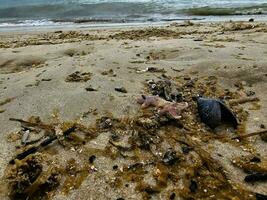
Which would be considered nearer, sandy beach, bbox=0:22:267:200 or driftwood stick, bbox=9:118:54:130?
sandy beach, bbox=0:22:267:200

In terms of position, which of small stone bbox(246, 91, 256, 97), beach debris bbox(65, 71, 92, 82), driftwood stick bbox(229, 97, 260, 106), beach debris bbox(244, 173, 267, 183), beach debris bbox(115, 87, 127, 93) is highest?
beach debris bbox(65, 71, 92, 82)

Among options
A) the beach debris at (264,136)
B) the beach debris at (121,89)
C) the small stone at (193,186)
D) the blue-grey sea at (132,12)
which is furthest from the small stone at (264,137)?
the blue-grey sea at (132,12)

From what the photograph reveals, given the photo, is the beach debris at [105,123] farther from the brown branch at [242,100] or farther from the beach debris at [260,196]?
the beach debris at [260,196]

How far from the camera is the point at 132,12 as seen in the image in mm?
28016

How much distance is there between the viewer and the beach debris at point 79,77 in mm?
6586

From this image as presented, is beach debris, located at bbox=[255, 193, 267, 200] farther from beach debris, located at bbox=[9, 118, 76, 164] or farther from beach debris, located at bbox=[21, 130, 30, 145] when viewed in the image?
beach debris, located at bbox=[21, 130, 30, 145]

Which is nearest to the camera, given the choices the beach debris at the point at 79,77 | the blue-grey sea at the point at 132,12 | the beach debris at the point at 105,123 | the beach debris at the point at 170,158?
the beach debris at the point at 170,158

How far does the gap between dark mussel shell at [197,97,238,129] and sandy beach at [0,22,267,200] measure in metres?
0.11

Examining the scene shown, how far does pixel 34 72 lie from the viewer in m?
7.36

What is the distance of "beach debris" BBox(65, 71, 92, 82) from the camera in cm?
659

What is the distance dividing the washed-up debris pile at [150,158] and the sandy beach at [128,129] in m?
0.01

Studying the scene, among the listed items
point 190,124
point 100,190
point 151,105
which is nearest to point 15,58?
point 151,105

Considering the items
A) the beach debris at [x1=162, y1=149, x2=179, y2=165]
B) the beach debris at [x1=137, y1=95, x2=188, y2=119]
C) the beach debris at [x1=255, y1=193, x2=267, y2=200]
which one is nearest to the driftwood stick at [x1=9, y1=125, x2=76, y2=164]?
the beach debris at [x1=137, y1=95, x2=188, y2=119]

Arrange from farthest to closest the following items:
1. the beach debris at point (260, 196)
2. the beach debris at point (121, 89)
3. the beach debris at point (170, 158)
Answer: the beach debris at point (121, 89) → the beach debris at point (170, 158) → the beach debris at point (260, 196)
